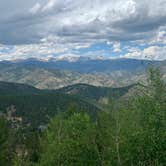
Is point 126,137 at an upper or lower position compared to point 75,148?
upper

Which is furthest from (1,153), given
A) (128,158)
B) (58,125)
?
(128,158)

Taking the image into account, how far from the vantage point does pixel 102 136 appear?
88062 millimetres

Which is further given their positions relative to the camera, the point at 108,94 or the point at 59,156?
the point at 59,156

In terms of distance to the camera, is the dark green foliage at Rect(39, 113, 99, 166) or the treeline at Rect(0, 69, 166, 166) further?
the dark green foliage at Rect(39, 113, 99, 166)

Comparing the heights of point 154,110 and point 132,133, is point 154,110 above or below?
above

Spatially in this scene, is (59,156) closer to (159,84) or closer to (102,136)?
(102,136)

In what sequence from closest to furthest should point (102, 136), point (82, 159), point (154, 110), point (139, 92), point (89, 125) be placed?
point (154, 110) → point (139, 92) → point (82, 159) → point (89, 125) → point (102, 136)

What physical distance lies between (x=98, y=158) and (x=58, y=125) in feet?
75.1

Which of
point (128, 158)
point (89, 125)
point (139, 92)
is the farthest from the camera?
point (89, 125)

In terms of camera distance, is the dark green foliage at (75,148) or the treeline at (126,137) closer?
the treeline at (126,137)

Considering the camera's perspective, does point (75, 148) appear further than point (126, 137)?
Yes

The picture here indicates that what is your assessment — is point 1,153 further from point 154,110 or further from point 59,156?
point 154,110

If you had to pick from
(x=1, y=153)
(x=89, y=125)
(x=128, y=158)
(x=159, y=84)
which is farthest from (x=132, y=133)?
(x=1, y=153)

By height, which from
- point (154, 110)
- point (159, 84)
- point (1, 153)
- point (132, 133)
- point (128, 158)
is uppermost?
point (159, 84)
